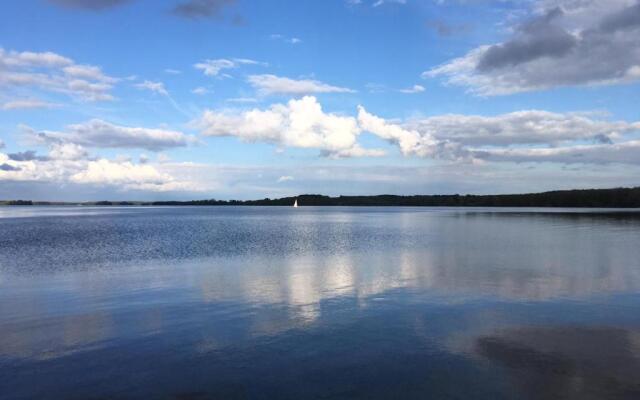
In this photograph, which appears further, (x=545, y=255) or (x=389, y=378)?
(x=545, y=255)

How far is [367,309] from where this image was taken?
15.1 metres

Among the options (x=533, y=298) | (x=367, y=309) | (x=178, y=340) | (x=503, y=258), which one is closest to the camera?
(x=178, y=340)

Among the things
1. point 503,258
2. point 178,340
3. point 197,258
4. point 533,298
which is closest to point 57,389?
point 178,340

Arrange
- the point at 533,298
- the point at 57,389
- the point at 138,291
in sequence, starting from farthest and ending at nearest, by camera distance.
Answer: the point at 138,291 → the point at 533,298 → the point at 57,389

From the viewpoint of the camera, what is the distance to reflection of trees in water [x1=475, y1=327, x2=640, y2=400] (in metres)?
8.68

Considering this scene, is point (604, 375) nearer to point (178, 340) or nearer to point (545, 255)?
point (178, 340)

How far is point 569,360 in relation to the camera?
1019 cm

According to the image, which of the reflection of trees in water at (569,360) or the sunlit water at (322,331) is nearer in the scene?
the reflection of trees in water at (569,360)

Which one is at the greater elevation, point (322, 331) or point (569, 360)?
point (322, 331)

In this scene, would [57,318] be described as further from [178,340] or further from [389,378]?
[389,378]

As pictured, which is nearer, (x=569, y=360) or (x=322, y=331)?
(x=569, y=360)

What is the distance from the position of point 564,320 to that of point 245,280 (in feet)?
42.2

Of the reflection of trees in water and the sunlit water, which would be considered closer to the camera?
the reflection of trees in water

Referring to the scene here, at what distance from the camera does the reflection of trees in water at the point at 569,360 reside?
28.5 ft
